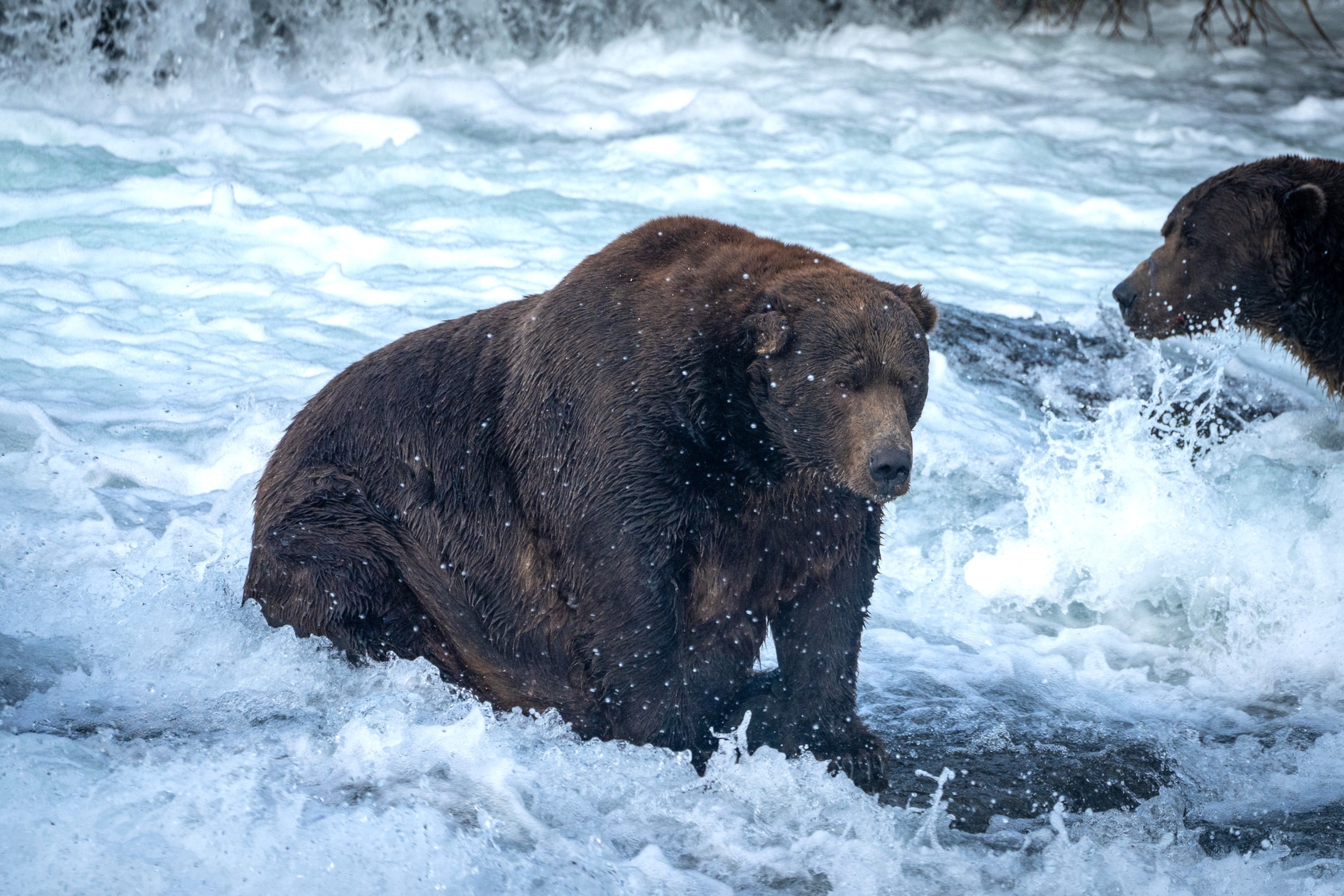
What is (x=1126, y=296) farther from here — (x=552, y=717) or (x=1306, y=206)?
(x=552, y=717)

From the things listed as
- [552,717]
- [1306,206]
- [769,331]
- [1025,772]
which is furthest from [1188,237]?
[552,717]

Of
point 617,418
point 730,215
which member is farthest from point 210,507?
point 730,215

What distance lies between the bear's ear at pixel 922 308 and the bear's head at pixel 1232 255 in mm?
2744

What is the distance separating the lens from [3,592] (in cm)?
436

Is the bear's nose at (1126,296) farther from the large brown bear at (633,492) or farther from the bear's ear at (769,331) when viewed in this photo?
the bear's ear at (769,331)

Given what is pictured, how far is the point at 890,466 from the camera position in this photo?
336 cm

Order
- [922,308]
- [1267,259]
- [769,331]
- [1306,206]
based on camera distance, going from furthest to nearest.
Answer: [1267,259]
[1306,206]
[922,308]
[769,331]

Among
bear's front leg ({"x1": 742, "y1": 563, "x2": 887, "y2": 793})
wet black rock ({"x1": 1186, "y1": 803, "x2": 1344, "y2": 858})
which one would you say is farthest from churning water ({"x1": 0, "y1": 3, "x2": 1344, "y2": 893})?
bear's front leg ({"x1": 742, "y1": 563, "x2": 887, "y2": 793})

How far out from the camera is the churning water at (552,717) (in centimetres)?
332

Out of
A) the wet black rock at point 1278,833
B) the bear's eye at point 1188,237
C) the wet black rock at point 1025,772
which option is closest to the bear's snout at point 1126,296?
the bear's eye at point 1188,237

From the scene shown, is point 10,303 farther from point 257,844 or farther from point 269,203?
point 257,844

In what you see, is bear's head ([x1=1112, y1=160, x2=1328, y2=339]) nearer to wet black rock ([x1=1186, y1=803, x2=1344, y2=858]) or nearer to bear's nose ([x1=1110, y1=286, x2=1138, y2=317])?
bear's nose ([x1=1110, y1=286, x2=1138, y2=317])

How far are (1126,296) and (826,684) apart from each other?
3.50 m

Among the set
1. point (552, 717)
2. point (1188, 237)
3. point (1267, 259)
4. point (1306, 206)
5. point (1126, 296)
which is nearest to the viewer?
point (552, 717)
